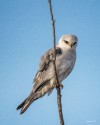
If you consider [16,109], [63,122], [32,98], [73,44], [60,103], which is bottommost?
[63,122]

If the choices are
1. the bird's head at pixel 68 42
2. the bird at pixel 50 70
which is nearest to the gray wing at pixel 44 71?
the bird at pixel 50 70

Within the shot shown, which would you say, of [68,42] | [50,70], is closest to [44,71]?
[50,70]

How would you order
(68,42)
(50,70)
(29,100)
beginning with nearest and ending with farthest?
1. (29,100)
2. (50,70)
3. (68,42)

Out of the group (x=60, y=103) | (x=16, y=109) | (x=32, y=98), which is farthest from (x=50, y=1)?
(x=32, y=98)

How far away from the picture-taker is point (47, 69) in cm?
693

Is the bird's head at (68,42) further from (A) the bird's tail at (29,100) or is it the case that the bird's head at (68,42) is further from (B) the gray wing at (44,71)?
(A) the bird's tail at (29,100)

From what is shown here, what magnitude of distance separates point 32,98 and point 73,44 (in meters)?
2.30

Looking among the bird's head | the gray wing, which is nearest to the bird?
the gray wing

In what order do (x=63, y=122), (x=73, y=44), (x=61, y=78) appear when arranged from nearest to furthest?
(x=63, y=122), (x=61, y=78), (x=73, y=44)

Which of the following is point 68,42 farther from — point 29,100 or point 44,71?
point 29,100

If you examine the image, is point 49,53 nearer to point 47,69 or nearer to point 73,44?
point 47,69

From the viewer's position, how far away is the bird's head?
7.70m

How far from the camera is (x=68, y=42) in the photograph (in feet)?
25.7

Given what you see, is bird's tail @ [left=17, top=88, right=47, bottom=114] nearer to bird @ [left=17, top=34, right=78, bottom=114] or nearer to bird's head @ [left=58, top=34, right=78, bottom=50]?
bird @ [left=17, top=34, right=78, bottom=114]
